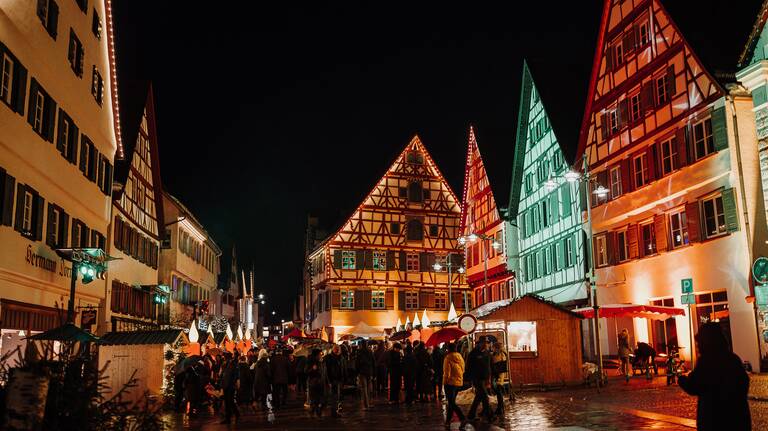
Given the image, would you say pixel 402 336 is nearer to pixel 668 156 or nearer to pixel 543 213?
pixel 543 213

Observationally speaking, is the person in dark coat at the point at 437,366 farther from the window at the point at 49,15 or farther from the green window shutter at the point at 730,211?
the window at the point at 49,15

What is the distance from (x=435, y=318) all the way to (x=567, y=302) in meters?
23.3

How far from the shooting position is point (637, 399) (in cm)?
1875

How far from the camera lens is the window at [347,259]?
5672 centimetres

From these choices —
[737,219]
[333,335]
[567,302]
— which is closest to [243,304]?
[333,335]

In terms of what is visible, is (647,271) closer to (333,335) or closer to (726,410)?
(726,410)

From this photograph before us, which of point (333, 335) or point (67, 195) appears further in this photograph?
point (333, 335)

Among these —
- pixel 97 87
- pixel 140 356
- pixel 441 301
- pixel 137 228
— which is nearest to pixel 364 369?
pixel 140 356

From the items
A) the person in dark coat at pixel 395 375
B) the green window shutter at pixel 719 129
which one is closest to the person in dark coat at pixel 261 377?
the person in dark coat at pixel 395 375

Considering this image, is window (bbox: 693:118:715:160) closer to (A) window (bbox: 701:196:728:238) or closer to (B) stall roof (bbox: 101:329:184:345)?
(A) window (bbox: 701:196:728:238)

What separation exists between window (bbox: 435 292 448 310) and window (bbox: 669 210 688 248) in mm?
32187

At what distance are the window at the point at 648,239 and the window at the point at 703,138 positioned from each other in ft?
14.0

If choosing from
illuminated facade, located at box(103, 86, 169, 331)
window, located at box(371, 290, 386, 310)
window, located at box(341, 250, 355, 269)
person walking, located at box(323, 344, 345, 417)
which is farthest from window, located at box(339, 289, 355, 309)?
person walking, located at box(323, 344, 345, 417)

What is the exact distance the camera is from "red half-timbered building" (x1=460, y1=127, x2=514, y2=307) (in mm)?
46375
